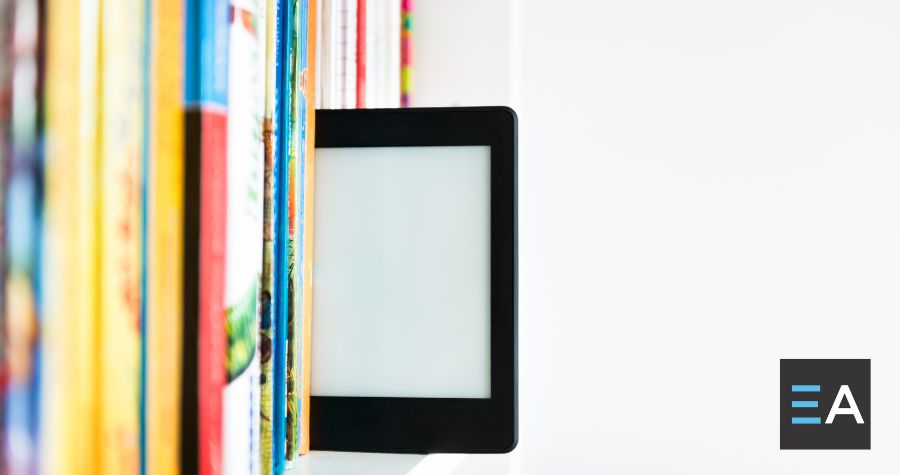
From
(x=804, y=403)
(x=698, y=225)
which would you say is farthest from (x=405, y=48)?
(x=804, y=403)

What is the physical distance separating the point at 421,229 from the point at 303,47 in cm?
13

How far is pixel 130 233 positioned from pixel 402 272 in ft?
0.74

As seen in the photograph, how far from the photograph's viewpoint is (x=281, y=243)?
38cm

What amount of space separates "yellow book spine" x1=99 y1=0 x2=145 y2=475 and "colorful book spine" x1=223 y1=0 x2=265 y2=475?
0.04 m

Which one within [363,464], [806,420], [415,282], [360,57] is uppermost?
[360,57]

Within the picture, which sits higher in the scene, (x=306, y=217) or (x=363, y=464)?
(x=306, y=217)

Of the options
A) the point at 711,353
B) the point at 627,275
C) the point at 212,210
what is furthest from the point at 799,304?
the point at 212,210

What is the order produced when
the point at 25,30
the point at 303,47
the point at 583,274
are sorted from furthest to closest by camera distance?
1. the point at 583,274
2. the point at 303,47
3. the point at 25,30

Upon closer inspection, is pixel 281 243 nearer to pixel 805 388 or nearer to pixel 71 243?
pixel 71 243

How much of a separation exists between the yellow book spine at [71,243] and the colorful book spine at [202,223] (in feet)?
0.10

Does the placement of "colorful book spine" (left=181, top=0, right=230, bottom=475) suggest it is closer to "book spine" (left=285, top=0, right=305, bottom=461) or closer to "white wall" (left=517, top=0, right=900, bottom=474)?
"book spine" (left=285, top=0, right=305, bottom=461)

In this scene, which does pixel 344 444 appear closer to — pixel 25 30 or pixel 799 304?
pixel 25 30

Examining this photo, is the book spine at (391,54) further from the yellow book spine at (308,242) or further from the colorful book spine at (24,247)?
the colorful book spine at (24,247)

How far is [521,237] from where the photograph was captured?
137 centimetres
